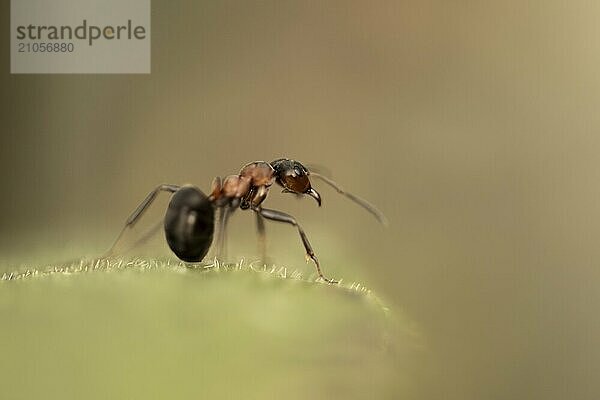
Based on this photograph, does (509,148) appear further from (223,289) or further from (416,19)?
(223,289)

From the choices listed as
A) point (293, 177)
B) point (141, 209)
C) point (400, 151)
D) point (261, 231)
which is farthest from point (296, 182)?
point (141, 209)

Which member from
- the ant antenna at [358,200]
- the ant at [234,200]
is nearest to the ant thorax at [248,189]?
the ant at [234,200]

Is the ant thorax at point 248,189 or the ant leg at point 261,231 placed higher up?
the ant thorax at point 248,189

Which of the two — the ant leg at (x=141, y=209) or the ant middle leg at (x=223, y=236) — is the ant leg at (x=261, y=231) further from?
the ant leg at (x=141, y=209)

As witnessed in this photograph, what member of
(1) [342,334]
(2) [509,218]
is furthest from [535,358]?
(1) [342,334]

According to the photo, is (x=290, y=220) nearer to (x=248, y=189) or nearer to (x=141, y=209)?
(x=248, y=189)

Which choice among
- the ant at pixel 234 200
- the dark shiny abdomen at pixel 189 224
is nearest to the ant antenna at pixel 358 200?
the ant at pixel 234 200

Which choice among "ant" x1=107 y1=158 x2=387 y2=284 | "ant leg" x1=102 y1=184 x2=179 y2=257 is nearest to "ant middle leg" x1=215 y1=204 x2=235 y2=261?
"ant" x1=107 y1=158 x2=387 y2=284
